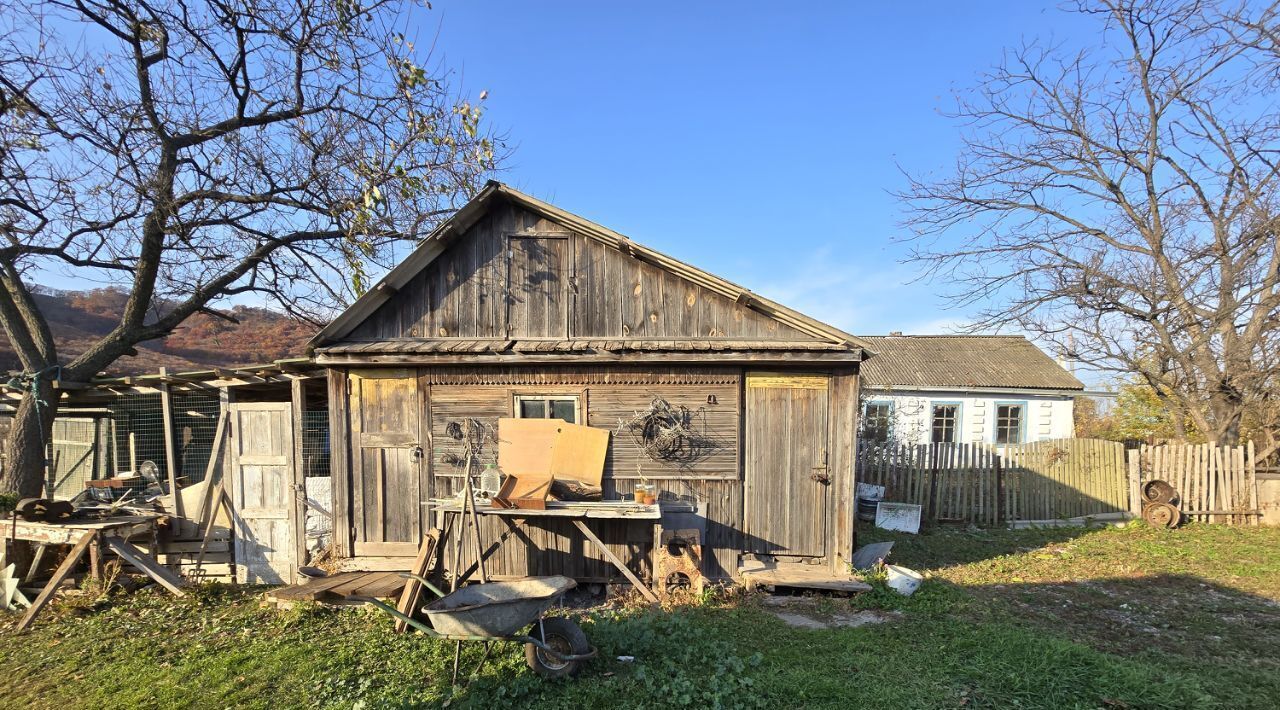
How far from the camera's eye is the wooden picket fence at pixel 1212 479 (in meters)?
11.1

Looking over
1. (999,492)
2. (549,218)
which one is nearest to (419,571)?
(549,218)

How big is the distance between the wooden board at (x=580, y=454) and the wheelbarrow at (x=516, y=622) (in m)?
2.12

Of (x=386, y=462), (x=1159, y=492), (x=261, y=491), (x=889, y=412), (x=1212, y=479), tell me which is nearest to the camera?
(x=386, y=462)

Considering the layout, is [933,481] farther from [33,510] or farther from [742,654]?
[33,510]

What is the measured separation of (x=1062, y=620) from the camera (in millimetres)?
6555

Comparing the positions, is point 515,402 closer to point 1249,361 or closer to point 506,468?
point 506,468

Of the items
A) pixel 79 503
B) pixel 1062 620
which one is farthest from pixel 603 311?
pixel 79 503

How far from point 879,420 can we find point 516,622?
15.9 m

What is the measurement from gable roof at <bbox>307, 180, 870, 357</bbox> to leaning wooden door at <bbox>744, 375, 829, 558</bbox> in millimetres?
796

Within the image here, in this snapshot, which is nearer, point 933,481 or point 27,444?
point 27,444

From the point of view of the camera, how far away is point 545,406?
298 inches

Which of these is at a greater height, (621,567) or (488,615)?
(488,615)

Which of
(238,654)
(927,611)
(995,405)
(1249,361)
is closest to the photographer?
(238,654)

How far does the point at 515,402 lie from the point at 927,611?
5975 mm
